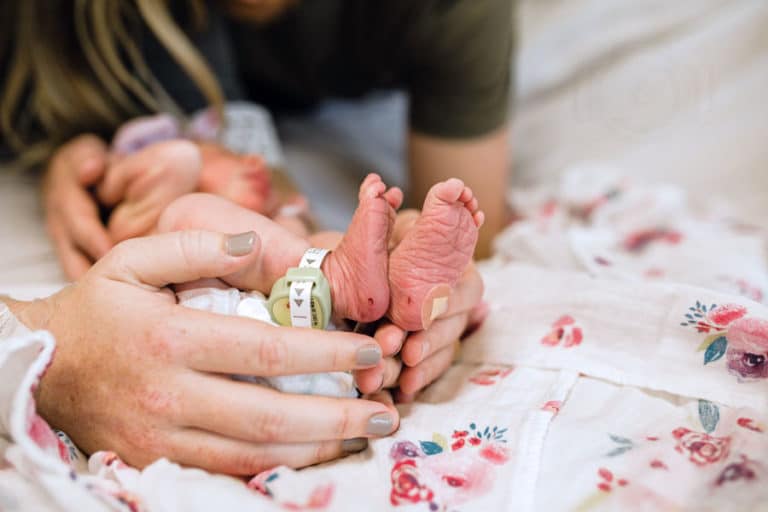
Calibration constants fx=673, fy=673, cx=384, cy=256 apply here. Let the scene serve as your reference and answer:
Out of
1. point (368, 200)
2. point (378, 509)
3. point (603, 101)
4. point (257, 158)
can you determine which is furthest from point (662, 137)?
point (378, 509)

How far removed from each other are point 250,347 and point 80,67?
0.75m

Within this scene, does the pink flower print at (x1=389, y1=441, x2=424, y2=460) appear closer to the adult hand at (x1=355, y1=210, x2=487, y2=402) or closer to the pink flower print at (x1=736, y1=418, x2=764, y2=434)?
Result: the adult hand at (x1=355, y1=210, x2=487, y2=402)

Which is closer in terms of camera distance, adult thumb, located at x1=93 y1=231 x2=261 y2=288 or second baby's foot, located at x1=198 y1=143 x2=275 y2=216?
adult thumb, located at x1=93 y1=231 x2=261 y2=288

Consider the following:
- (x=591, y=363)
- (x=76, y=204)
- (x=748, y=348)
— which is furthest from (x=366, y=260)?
(x=76, y=204)

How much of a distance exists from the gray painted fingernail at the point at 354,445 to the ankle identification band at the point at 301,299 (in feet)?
0.34

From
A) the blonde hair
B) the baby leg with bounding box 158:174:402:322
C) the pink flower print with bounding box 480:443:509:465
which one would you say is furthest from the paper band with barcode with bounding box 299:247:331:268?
the blonde hair

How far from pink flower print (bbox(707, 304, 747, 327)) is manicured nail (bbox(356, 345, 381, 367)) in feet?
1.10

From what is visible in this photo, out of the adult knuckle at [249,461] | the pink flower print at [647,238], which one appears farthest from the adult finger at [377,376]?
the pink flower print at [647,238]

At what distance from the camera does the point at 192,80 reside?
1150 millimetres

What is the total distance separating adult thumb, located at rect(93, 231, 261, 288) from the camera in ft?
1.88

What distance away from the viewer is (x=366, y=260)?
590 millimetres

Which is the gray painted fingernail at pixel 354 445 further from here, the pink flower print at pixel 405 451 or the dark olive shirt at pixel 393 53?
the dark olive shirt at pixel 393 53

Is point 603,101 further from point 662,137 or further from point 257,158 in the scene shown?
point 257,158

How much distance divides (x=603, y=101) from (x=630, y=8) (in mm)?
216
